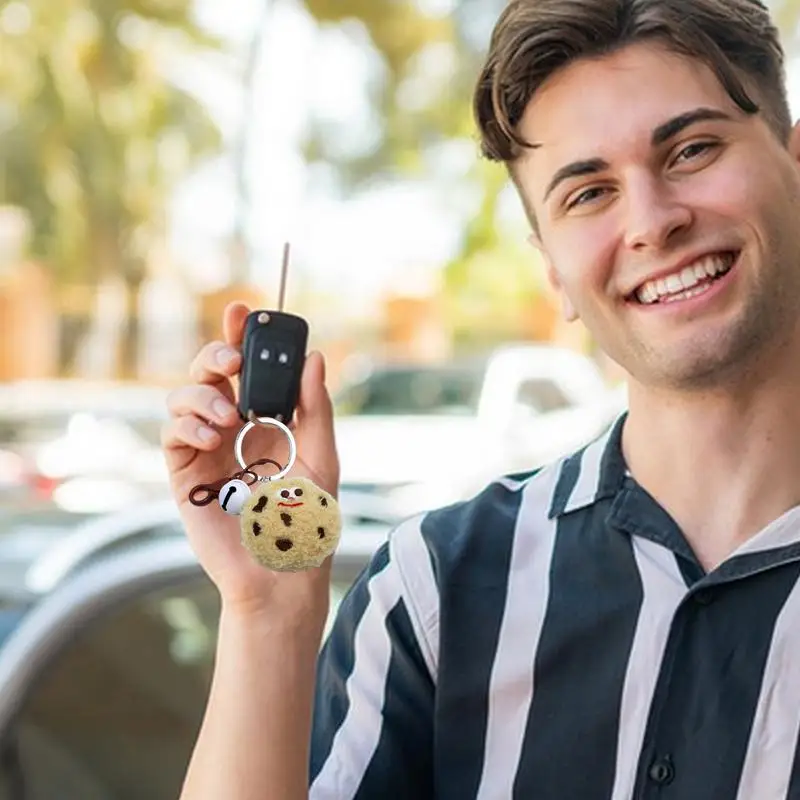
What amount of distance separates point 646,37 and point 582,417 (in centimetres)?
888

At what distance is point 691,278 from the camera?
1.66 m

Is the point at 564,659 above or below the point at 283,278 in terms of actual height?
below

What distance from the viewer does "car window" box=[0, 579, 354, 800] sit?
3.17 metres

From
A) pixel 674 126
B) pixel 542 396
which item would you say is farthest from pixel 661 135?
pixel 542 396

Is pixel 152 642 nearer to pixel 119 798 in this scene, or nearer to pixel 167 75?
pixel 119 798

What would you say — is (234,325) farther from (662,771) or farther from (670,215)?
(662,771)

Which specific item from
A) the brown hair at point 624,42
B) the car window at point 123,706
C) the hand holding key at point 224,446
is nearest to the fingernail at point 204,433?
the hand holding key at point 224,446

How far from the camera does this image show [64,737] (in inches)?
128

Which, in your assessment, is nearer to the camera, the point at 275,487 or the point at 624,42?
the point at 275,487

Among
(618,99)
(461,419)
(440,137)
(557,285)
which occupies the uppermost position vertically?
(440,137)

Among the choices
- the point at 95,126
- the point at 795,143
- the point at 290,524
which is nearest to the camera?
the point at 290,524

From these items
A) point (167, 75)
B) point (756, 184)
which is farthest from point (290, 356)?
point (167, 75)

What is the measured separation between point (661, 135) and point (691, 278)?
16cm

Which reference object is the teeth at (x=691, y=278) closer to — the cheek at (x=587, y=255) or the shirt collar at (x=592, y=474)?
the cheek at (x=587, y=255)
